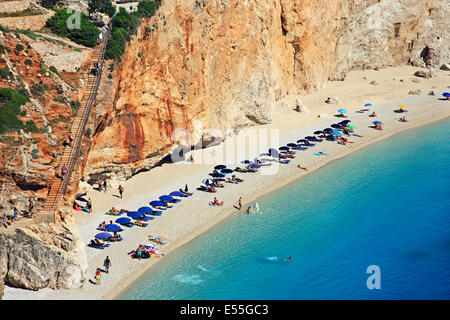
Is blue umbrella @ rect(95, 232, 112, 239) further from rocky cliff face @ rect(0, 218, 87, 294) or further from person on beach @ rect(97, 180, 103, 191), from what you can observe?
person on beach @ rect(97, 180, 103, 191)

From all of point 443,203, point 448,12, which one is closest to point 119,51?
point 443,203

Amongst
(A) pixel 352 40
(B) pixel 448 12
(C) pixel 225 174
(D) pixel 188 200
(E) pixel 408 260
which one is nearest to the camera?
(E) pixel 408 260

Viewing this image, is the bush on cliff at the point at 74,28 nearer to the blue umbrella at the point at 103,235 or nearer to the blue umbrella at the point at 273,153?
the blue umbrella at the point at 103,235

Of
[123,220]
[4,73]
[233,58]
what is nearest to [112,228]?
[123,220]

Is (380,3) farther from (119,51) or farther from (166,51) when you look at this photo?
(119,51)

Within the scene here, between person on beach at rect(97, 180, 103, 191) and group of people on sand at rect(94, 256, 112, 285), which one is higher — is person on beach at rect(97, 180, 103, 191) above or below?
above

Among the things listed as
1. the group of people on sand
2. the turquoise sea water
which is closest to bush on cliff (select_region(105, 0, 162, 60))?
the group of people on sand
